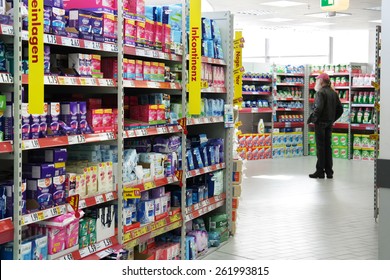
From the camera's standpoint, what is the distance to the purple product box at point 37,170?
390 centimetres

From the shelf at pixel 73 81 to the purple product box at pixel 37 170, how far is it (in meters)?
0.49

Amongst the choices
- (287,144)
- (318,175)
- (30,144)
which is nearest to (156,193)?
(30,144)

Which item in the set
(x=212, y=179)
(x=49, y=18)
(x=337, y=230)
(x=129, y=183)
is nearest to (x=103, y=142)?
(x=129, y=183)

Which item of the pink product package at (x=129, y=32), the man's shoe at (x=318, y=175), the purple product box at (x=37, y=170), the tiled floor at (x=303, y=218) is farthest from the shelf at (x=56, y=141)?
the man's shoe at (x=318, y=175)

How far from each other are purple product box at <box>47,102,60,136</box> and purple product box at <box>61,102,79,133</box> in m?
0.10

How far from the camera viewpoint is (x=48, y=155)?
13.3 ft

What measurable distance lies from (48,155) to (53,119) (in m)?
0.23

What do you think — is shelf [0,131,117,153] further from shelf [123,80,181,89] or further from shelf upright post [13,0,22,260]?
shelf [123,80,181,89]

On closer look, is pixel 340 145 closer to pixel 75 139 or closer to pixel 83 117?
pixel 83 117

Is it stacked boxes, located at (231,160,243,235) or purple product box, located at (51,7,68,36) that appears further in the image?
stacked boxes, located at (231,160,243,235)

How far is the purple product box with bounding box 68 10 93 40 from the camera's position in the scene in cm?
424

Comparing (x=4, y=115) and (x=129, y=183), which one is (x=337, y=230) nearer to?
(x=129, y=183)

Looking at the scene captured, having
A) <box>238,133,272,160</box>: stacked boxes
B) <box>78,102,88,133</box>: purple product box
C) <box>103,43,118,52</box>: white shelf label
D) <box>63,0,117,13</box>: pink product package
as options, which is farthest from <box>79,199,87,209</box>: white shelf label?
<box>238,133,272,160</box>: stacked boxes

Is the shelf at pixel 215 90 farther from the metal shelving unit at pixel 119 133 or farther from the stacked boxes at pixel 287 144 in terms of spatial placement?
the stacked boxes at pixel 287 144
